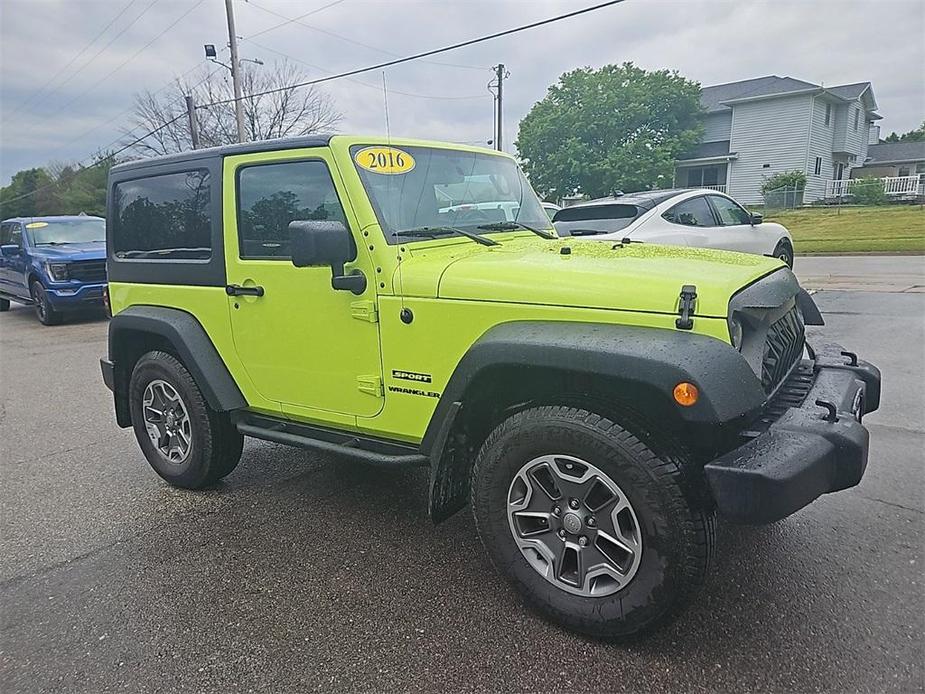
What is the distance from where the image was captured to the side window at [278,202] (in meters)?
3.08

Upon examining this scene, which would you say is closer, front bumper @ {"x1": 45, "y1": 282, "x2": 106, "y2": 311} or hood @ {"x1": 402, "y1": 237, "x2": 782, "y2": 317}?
hood @ {"x1": 402, "y1": 237, "x2": 782, "y2": 317}

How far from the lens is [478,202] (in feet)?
11.5

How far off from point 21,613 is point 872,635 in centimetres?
349

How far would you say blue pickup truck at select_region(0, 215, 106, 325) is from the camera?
36.3 feet

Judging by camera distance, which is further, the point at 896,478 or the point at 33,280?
the point at 33,280

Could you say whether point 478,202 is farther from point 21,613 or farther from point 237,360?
point 21,613

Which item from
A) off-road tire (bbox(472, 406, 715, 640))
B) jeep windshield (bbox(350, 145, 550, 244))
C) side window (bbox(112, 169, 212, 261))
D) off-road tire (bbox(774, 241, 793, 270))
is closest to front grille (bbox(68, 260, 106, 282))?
side window (bbox(112, 169, 212, 261))

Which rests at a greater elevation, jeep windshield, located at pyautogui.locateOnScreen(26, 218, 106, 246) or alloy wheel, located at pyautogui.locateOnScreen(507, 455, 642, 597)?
jeep windshield, located at pyautogui.locateOnScreen(26, 218, 106, 246)

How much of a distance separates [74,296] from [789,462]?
39.4 feet

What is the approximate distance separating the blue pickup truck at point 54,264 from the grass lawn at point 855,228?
57.4 ft

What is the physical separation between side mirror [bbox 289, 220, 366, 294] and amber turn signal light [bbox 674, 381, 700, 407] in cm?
146

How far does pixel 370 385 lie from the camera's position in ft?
9.88

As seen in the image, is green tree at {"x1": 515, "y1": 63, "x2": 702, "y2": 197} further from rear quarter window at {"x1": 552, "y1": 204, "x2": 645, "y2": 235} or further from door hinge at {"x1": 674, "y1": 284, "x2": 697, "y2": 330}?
door hinge at {"x1": 674, "y1": 284, "x2": 697, "y2": 330}

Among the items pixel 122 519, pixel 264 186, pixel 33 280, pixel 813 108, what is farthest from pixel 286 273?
pixel 813 108
